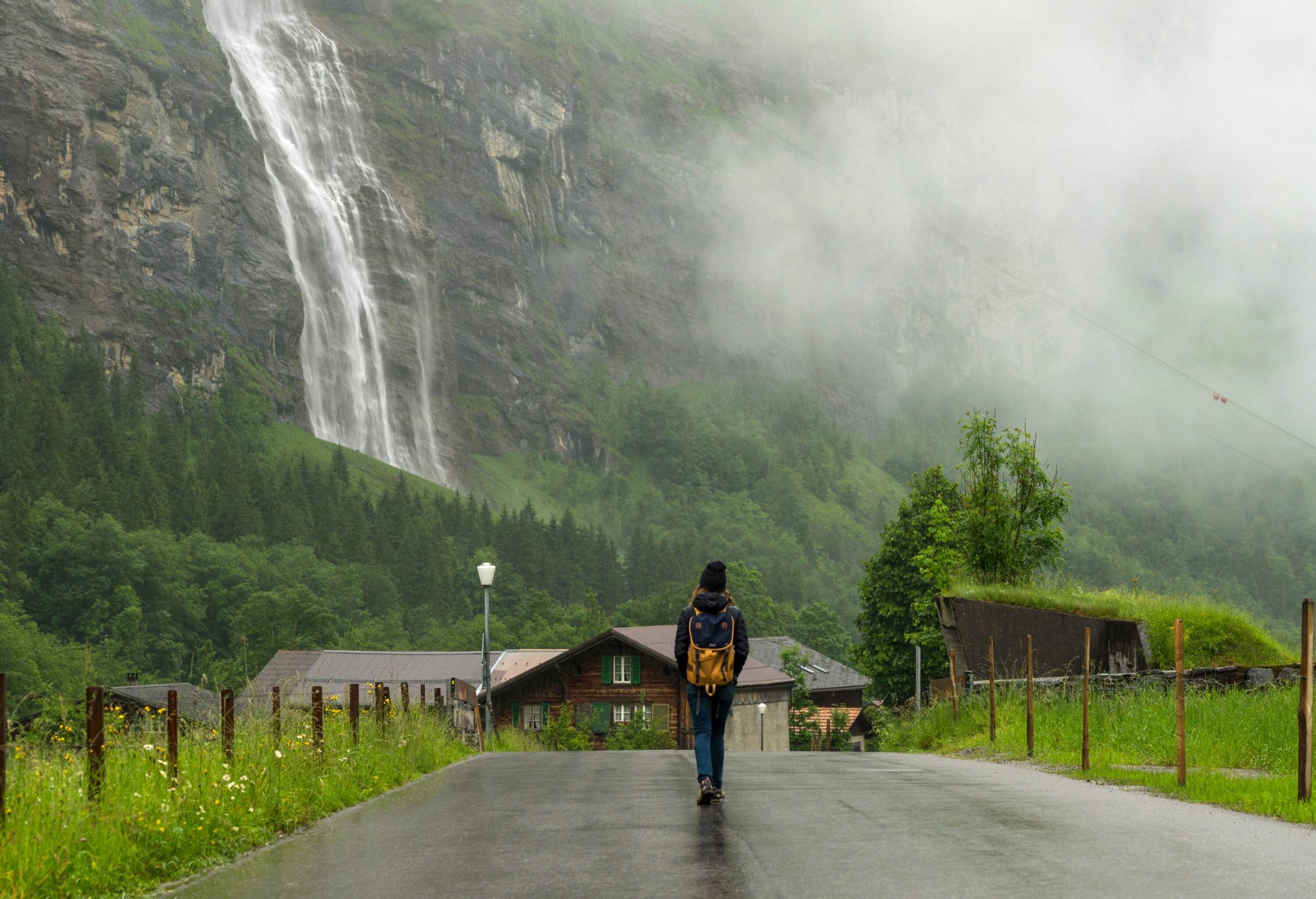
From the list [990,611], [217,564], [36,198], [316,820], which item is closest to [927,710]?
[990,611]

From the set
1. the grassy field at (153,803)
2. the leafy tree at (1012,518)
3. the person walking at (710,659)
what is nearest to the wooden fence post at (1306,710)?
the person walking at (710,659)

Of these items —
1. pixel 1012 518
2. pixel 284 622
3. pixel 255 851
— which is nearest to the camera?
pixel 255 851

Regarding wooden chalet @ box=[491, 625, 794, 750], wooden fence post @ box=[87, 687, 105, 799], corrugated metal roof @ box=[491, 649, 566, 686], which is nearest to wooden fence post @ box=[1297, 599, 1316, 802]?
wooden fence post @ box=[87, 687, 105, 799]

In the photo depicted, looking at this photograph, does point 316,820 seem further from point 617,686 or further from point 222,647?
point 222,647

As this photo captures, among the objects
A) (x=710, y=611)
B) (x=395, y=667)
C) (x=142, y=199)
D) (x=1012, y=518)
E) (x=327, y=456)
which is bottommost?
(x=395, y=667)

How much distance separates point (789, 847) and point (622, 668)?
54190 millimetres

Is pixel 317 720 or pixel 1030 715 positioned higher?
pixel 317 720

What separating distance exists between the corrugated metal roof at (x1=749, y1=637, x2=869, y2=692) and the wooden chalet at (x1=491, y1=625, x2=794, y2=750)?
21.4 metres

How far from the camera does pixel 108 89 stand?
145875 mm

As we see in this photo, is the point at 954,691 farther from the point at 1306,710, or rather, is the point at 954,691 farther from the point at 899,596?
the point at 899,596

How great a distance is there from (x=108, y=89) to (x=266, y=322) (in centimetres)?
3038

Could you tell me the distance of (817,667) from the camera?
8956 centimetres

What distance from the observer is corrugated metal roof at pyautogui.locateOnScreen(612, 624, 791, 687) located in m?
61.3

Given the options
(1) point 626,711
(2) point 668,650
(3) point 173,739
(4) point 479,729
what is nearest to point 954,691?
(4) point 479,729
